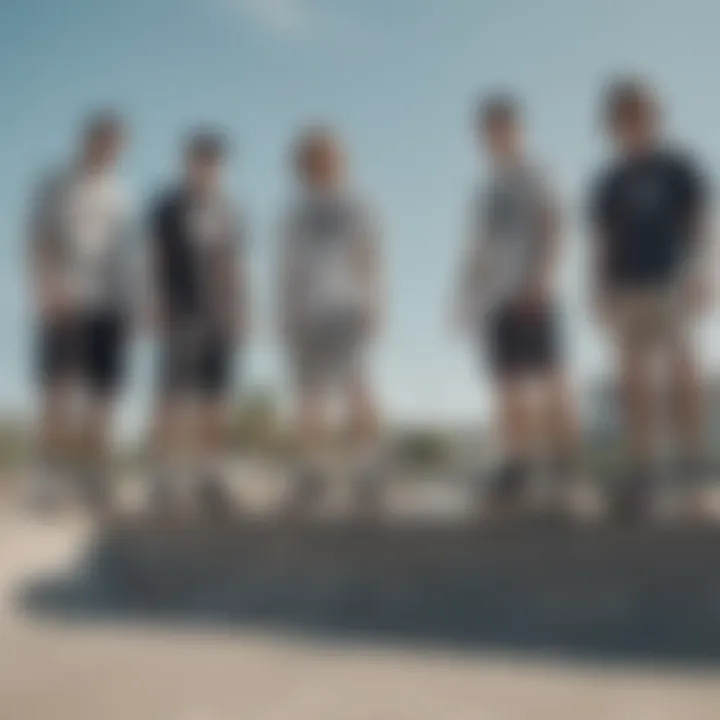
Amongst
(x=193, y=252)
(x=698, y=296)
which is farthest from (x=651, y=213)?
(x=193, y=252)

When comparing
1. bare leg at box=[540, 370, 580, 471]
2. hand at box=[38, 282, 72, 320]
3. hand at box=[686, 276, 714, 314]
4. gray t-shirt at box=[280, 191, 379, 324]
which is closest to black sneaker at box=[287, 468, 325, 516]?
gray t-shirt at box=[280, 191, 379, 324]

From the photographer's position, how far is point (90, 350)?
4383mm

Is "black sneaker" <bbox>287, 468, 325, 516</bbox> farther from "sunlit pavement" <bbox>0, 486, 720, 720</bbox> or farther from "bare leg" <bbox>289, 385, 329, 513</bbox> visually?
"sunlit pavement" <bbox>0, 486, 720, 720</bbox>

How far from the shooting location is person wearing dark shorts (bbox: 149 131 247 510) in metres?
4.29

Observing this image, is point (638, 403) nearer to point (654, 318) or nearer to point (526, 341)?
point (654, 318)

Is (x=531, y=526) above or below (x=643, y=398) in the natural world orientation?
below

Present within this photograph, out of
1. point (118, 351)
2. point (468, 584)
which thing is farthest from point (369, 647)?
point (118, 351)

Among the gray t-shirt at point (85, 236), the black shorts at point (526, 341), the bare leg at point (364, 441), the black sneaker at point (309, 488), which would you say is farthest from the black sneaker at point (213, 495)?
the black shorts at point (526, 341)

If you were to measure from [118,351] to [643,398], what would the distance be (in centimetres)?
217

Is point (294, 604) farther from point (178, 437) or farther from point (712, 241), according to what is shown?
point (712, 241)

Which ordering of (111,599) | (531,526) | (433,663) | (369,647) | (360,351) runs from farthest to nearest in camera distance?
(360,351), (111,599), (531,526), (369,647), (433,663)

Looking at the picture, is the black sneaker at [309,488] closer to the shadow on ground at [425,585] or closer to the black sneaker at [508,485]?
the shadow on ground at [425,585]

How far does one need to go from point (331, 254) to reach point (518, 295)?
0.78m

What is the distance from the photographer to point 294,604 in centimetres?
338
